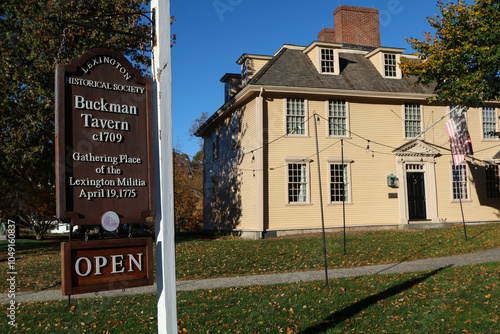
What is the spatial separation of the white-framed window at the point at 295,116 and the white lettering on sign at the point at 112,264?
17074 millimetres

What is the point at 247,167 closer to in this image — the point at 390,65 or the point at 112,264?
the point at 390,65

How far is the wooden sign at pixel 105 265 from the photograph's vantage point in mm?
3582

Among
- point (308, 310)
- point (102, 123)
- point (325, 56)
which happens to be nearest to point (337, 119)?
point (325, 56)

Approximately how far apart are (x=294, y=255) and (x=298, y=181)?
7354 mm

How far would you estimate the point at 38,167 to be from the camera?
1714 cm

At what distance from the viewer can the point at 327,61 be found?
22438 millimetres

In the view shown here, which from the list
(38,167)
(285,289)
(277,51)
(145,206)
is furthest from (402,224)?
(145,206)

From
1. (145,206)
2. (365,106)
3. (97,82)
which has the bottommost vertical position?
(145,206)

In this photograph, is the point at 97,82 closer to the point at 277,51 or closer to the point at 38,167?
the point at 38,167

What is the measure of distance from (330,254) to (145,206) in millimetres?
10345

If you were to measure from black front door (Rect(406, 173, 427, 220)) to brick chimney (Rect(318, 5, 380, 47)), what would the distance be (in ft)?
29.5

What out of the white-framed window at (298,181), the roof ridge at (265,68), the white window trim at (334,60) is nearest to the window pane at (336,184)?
the white-framed window at (298,181)

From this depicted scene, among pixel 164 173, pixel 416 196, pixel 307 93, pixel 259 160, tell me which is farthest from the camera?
A: pixel 416 196

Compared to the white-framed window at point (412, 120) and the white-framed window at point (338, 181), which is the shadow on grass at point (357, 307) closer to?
the white-framed window at point (338, 181)
